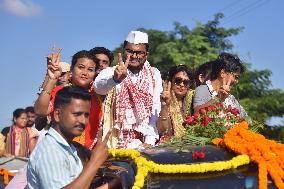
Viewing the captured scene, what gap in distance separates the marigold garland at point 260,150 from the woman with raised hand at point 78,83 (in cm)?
167

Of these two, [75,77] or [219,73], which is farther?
[219,73]

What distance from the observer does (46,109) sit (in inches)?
188

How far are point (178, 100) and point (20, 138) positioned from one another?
372cm

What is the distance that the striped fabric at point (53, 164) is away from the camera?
324 cm

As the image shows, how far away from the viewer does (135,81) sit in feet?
17.7

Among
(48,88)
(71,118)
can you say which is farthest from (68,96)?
(48,88)

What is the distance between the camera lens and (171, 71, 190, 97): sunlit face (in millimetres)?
5758

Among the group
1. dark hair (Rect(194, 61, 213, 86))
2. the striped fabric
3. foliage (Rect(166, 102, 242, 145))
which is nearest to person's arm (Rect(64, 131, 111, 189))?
the striped fabric

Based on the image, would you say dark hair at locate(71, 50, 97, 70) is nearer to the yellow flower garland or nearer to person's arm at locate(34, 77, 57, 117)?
person's arm at locate(34, 77, 57, 117)

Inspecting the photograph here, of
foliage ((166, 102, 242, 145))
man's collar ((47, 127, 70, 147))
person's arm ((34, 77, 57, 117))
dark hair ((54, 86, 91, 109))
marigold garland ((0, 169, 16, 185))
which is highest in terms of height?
person's arm ((34, 77, 57, 117))

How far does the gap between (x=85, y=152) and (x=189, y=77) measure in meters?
2.28

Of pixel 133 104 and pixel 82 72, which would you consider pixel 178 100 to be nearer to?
pixel 133 104

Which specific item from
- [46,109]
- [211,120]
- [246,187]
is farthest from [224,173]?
[46,109]

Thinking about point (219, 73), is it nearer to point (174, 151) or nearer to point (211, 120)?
point (211, 120)
